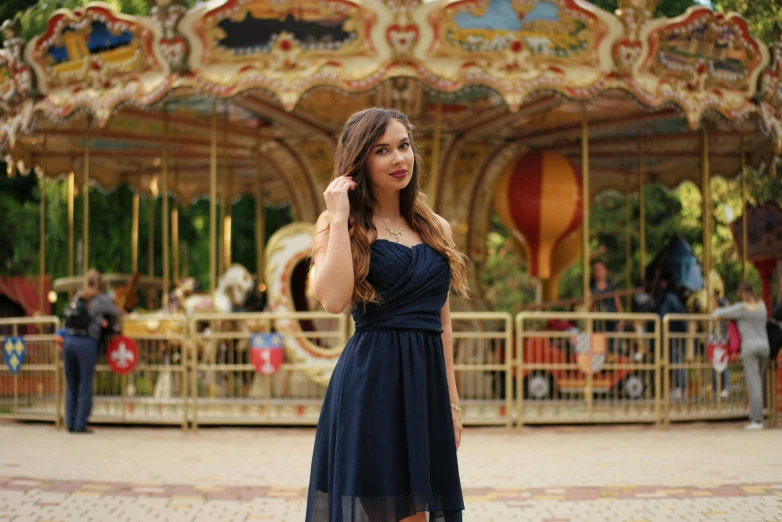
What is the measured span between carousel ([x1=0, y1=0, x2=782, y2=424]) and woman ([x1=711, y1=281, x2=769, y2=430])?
1821 millimetres

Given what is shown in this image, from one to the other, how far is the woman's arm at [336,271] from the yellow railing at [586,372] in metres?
8.01

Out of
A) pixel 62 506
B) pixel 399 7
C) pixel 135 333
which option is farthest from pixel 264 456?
pixel 399 7

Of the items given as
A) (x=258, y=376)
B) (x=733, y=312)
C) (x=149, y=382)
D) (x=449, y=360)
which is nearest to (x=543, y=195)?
(x=733, y=312)

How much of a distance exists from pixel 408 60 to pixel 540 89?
1.53 meters

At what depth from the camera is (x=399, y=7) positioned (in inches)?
482

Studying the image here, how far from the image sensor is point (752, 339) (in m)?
12.6

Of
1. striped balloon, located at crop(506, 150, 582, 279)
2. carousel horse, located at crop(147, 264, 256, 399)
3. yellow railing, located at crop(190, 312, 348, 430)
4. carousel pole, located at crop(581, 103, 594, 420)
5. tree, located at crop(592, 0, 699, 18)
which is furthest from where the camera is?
tree, located at crop(592, 0, 699, 18)

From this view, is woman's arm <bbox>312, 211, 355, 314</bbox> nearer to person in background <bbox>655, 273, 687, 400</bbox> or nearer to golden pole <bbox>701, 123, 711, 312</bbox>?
person in background <bbox>655, 273, 687, 400</bbox>

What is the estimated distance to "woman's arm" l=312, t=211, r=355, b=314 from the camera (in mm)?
3891

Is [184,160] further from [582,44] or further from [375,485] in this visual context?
[375,485]

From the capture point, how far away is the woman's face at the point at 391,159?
4.08 m

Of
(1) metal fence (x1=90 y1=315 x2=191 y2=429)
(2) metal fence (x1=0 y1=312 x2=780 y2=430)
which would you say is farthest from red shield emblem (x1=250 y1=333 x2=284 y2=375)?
(1) metal fence (x1=90 y1=315 x2=191 y2=429)

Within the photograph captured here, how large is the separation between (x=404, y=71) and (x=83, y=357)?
469cm

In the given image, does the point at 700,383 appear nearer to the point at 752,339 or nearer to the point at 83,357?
the point at 752,339
